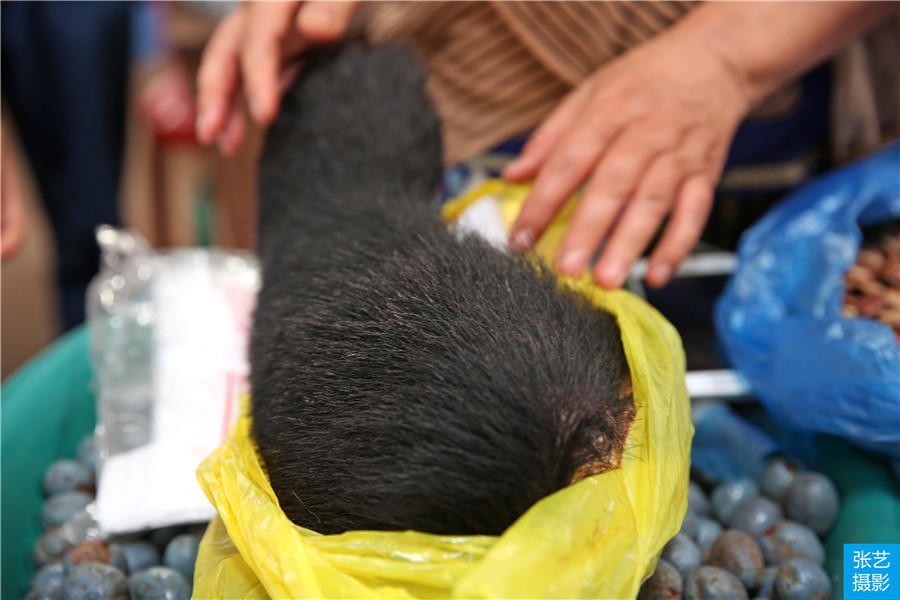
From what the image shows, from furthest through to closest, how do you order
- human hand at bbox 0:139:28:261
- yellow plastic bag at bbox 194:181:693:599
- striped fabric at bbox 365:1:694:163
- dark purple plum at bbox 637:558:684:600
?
human hand at bbox 0:139:28:261 < striped fabric at bbox 365:1:694:163 < dark purple plum at bbox 637:558:684:600 < yellow plastic bag at bbox 194:181:693:599

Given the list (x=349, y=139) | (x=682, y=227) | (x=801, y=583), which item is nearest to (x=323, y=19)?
(x=349, y=139)

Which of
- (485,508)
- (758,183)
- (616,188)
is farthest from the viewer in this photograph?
(758,183)

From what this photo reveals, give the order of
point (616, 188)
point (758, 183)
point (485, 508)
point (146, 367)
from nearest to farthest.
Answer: point (485, 508) → point (616, 188) → point (146, 367) → point (758, 183)

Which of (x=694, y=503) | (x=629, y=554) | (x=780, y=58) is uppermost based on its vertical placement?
(x=780, y=58)

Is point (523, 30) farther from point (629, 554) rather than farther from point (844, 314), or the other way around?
point (629, 554)

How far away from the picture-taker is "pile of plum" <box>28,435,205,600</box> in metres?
0.44

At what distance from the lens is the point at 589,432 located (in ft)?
1.07

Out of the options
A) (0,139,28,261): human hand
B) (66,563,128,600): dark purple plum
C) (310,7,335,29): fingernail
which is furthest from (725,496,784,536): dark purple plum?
(0,139,28,261): human hand

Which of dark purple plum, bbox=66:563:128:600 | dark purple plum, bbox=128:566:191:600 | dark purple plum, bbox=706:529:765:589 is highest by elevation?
dark purple plum, bbox=66:563:128:600

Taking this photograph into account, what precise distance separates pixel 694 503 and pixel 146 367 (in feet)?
1.66

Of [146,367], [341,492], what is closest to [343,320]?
[341,492]

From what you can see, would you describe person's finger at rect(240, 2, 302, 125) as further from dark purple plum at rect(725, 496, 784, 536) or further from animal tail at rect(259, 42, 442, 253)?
dark purple plum at rect(725, 496, 784, 536)

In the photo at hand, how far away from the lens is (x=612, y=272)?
1.73ft

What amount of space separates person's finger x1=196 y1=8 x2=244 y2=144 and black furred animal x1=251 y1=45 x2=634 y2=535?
29 cm
